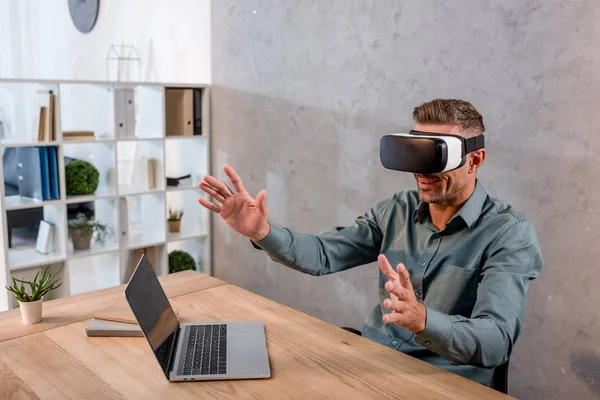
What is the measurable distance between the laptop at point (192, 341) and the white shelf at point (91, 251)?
223 cm

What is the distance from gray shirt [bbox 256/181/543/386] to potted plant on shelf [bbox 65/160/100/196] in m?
2.18

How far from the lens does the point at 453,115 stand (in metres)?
1.88

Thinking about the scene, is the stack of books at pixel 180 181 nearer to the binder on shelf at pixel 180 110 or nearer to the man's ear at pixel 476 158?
the binder on shelf at pixel 180 110

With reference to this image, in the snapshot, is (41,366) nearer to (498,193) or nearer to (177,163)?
(498,193)

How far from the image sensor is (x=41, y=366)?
5.20 feet

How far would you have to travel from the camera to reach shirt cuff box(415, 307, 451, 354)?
4.86ft

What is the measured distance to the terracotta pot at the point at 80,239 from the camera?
3896mm

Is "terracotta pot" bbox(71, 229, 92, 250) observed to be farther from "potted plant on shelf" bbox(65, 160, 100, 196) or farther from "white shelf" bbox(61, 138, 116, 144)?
"white shelf" bbox(61, 138, 116, 144)

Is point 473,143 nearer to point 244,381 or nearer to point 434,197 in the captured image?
point 434,197

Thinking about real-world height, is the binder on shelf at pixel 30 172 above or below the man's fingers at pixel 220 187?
below

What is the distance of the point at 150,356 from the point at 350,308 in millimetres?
2013

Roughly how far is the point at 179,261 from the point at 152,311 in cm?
293

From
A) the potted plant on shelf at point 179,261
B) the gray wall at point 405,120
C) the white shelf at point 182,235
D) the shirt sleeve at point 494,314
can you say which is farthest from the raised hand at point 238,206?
the potted plant on shelf at point 179,261

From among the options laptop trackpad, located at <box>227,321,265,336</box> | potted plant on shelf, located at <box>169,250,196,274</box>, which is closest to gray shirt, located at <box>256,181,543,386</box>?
laptop trackpad, located at <box>227,321,265,336</box>
